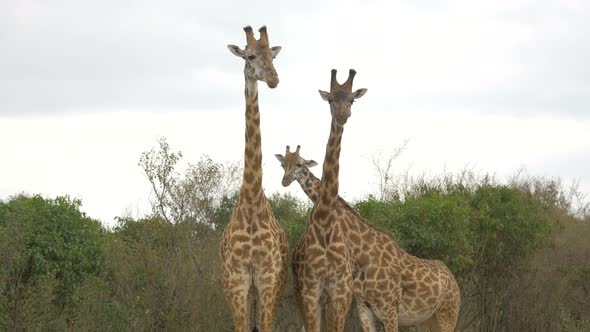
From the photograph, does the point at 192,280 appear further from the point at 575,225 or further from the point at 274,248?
the point at 575,225

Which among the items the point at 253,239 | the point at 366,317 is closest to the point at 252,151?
the point at 253,239

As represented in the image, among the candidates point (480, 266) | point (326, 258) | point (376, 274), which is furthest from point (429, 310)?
point (480, 266)

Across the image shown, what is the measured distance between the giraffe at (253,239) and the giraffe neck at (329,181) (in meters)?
0.90

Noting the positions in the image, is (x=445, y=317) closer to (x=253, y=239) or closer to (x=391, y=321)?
(x=391, y=321)

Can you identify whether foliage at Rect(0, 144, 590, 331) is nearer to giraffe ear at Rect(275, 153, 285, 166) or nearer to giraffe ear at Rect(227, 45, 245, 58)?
giraffe ear at Rect(275, 153, 285, 166)

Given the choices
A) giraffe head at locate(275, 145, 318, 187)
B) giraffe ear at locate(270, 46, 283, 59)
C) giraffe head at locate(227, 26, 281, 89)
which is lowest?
giraffe head at locate(275, 145, 318, 187)

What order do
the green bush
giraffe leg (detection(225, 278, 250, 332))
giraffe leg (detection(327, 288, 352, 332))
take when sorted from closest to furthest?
1. giraffe leg (detection(225, 278, 250, 332))
2. giraffe leg (detection(327, 288, 352, 332))
3. the green bush

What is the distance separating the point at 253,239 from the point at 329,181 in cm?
168

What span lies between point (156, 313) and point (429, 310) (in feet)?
16.3

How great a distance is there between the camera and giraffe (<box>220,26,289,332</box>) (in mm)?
12758

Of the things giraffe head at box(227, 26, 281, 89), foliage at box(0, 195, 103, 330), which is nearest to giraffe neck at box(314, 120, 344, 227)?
giraffe head at box(227, 26, 281, 89)

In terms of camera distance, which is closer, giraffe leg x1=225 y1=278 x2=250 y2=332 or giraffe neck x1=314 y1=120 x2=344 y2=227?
giraffe leg x1=225 y1=278 x2=250 y2=332

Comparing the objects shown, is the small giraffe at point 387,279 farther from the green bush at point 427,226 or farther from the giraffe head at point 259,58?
the green bush at point 427,226

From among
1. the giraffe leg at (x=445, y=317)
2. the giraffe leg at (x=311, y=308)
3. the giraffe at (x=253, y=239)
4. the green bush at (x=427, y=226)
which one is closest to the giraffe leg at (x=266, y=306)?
the giraffe at (x=253, y=239)
